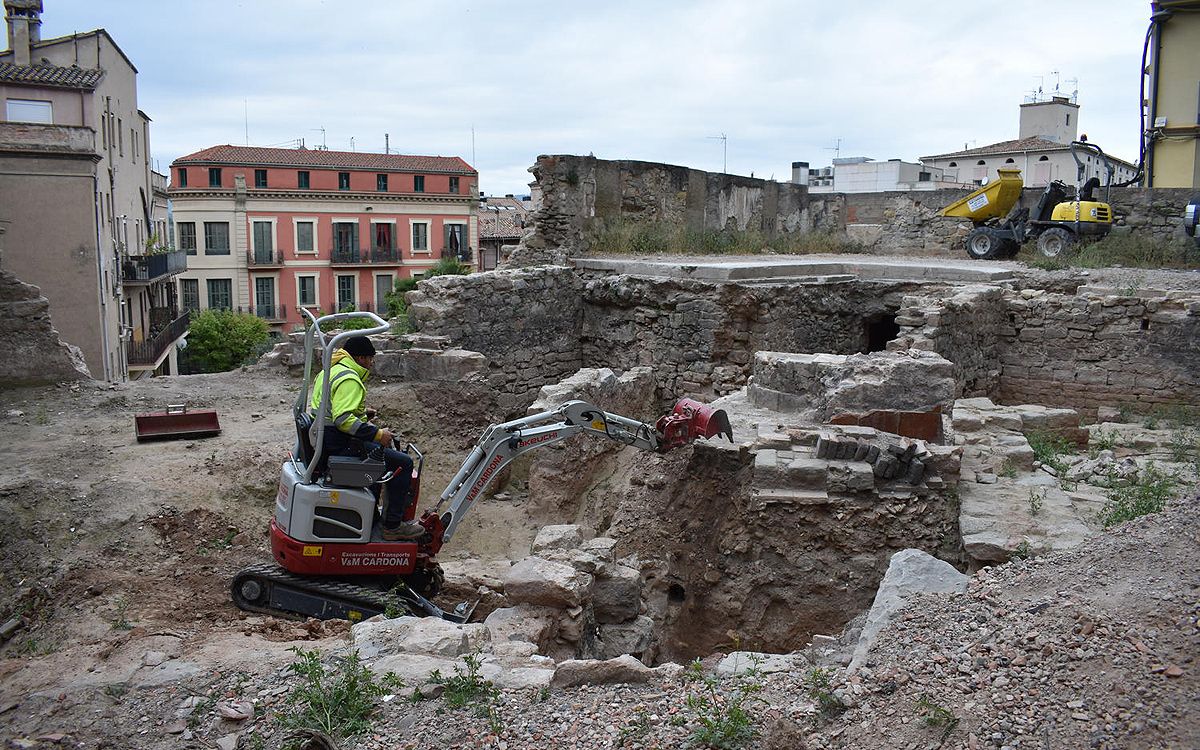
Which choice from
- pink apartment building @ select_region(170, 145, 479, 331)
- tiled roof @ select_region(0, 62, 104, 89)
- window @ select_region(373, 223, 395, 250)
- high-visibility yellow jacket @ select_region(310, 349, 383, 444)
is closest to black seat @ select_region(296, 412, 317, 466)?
high-visibility yellow jacket @ select_region(310, 349, 383, 444)

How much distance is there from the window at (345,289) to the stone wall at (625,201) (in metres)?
21.7

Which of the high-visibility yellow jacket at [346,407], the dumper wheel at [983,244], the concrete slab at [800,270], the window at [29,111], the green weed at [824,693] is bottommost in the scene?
the green weed at [824,693]

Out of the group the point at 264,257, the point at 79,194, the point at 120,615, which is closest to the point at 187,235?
the point at 264,257

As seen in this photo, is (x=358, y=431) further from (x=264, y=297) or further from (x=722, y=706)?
(x=264, y=297)

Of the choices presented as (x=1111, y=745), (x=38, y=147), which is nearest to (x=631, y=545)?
(x=1111, y=745)

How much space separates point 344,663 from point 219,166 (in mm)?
34052

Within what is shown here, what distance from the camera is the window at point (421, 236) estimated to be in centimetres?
3759

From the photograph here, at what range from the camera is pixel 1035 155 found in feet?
113

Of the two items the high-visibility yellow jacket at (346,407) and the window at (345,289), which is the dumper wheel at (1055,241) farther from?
the window at (345,289)

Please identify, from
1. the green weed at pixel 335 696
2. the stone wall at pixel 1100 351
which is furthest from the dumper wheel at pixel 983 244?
the green weed at pixel 335 696

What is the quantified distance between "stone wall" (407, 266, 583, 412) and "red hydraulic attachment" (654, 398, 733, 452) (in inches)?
204

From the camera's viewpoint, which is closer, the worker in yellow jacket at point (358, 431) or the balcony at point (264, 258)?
the worker in yellow jacket at point (358, 431)

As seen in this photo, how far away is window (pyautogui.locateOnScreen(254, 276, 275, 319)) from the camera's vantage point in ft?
115

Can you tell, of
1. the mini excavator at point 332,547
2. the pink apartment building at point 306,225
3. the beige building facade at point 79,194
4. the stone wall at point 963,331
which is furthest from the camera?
the pink apartment building at point 306,225
